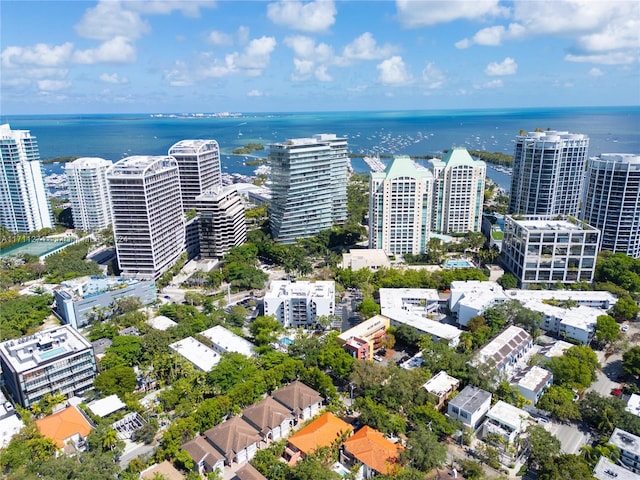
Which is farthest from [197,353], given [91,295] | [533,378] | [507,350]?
[533,378]

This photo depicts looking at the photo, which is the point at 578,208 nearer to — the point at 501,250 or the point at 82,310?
the point at 501,250

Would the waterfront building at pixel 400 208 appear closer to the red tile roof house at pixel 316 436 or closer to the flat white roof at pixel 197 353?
the flat white roof at pixel 197 353

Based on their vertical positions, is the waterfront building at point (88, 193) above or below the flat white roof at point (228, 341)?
above

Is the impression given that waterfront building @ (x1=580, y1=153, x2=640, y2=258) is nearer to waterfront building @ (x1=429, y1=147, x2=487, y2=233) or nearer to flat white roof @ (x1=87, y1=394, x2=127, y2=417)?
waterfront building @ (x1=429, y1=147, x2=487, y2=233)

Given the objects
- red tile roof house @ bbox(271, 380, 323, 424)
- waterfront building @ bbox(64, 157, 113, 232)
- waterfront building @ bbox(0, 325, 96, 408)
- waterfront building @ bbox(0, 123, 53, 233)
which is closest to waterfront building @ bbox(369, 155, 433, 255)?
red tile roof house @ bbox(271, 380, 323, 424)

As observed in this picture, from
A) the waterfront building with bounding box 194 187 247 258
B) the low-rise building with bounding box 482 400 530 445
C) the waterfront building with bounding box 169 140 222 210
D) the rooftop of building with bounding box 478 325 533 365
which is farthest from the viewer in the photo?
the waterfront building with bounding box 169 140 222 210

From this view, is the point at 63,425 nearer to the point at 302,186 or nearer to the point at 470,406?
the point at 470,406

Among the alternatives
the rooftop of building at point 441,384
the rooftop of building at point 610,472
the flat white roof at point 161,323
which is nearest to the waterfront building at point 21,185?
the flat white roof at point 161,323
